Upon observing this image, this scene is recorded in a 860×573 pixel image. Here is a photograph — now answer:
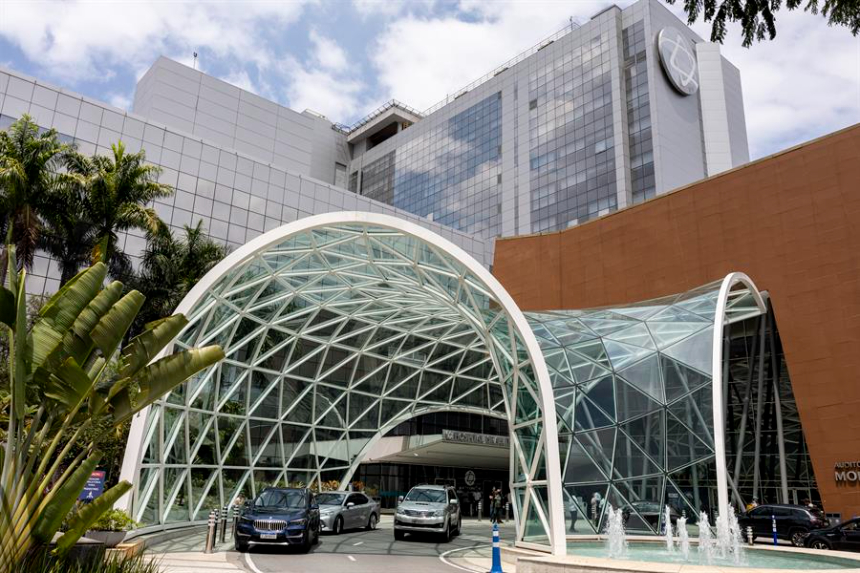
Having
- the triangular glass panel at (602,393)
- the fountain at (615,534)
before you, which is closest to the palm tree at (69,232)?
the triangular glass panel at (602,393)

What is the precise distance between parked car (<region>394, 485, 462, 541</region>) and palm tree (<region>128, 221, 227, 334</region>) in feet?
50.7

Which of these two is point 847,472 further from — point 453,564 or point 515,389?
point 453,564

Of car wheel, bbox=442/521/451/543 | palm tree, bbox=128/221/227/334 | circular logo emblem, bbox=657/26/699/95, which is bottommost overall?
car wheel, bbox=442/521/451/543

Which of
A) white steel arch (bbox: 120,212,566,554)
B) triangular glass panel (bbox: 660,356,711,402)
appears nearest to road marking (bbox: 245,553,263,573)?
white steel arch (bbox: 120,212,566,554)

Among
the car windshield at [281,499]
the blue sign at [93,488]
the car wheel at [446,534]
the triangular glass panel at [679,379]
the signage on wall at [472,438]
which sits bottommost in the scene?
the car wheel at [446,534]

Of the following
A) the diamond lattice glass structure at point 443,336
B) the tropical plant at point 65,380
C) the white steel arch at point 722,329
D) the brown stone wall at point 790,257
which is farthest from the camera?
the brown stone wall at point 790,257

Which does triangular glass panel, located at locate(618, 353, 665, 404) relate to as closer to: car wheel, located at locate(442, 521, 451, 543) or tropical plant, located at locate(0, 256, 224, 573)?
car wheel, located at locate(442, 521, 451, 543)

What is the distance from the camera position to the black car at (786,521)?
23.3 m

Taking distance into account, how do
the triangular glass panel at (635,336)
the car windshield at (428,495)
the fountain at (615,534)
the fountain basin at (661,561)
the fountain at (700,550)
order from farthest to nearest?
the triangular glass panel at (635,336)
the car windshield at (428,495)
the fountain at (615,534)
the fountain at (700,550)
the fountain basin at (661,561)

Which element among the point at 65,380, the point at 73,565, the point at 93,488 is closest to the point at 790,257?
the point at 93,488

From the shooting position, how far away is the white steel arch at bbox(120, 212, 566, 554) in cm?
1717

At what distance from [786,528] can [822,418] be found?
19.4ft

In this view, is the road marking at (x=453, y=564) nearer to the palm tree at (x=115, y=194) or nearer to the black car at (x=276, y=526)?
the black car at (x=276, y=526)

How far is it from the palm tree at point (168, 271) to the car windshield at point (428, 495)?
15.2 meters
